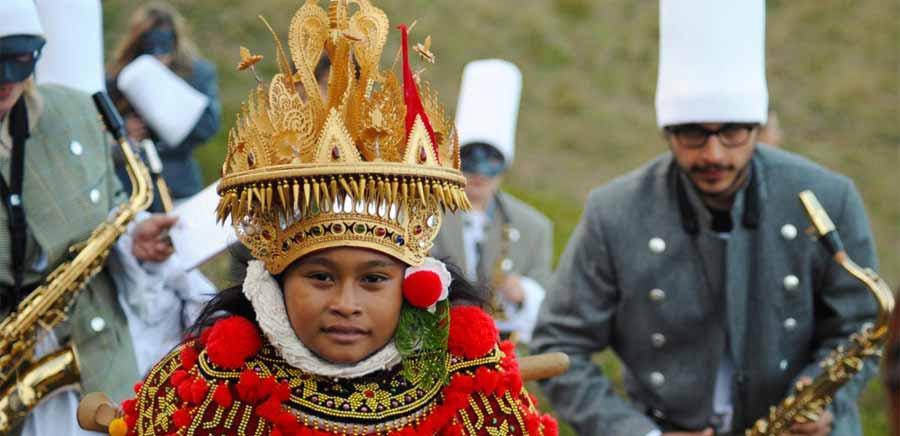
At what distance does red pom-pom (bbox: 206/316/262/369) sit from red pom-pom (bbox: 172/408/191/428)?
0.17m

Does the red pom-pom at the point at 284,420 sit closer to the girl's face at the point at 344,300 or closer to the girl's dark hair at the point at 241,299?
the girl's face at the point at 344,300

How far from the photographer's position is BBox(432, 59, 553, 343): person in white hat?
301 inches

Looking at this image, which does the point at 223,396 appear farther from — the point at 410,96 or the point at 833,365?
the point at 833,365

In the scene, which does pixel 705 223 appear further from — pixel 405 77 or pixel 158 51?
pixel 158 51

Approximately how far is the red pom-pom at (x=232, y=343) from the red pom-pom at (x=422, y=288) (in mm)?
492

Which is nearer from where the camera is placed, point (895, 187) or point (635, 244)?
point (635, 244)

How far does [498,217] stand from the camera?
317 inches

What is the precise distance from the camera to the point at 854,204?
551cm

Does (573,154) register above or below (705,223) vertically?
below

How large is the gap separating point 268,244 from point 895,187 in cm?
1177

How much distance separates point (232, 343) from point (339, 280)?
0.39 metres

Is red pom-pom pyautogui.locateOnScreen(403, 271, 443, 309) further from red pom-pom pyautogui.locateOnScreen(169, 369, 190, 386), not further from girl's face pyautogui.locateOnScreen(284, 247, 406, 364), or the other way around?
red pom-pom pyautogui.locateOnScreen(169, 369, 190, 386)

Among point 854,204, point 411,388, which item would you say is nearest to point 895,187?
point 854,204

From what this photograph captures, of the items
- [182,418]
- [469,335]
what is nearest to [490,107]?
A: [469,335]
